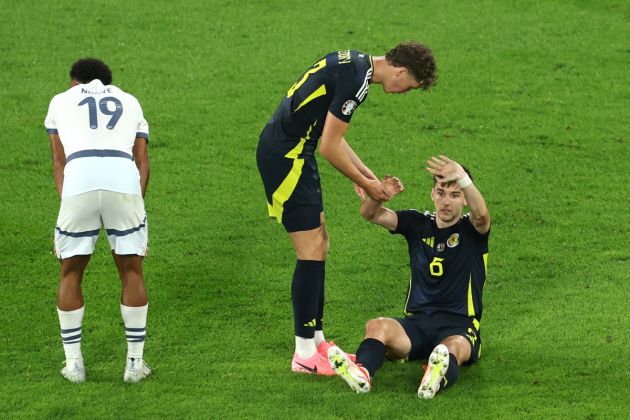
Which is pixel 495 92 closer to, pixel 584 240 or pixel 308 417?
pixel 584 240

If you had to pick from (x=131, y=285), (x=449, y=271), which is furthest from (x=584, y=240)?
(x=131, y=285)

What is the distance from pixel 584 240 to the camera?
9109mm

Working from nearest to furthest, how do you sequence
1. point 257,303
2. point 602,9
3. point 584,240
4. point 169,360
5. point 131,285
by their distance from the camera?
point 131,285 < point 169,360 < point 257,303 < point 584,240 < point 602,9

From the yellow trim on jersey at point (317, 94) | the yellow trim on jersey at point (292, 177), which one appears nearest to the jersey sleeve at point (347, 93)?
the yellow trim on jersey at point (317, 94)

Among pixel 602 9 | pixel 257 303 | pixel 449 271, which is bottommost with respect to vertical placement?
pixel 257 303

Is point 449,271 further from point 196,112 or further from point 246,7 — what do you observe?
point 246,7

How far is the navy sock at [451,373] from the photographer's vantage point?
20.7ft

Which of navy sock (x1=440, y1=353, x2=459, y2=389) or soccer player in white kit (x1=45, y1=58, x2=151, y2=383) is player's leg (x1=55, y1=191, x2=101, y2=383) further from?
navy sock (x1=440, y1=353, x2=459, y2=389)

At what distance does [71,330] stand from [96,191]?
0.84 m

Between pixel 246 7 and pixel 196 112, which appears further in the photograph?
pixel 246 7

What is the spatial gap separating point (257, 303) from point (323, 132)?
2080 millimetres

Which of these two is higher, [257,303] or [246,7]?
[246,7]

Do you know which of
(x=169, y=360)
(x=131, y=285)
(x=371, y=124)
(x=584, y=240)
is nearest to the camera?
(x=131, y=285)

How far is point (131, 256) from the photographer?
642cm
